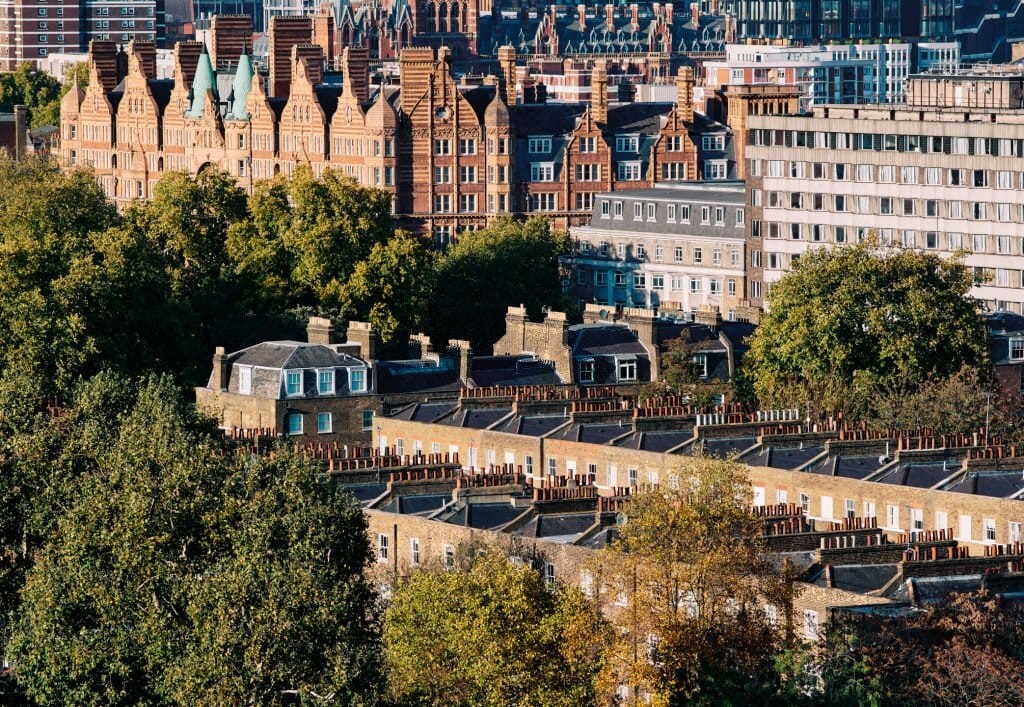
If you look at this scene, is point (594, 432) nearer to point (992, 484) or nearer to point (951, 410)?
point (951, 410)

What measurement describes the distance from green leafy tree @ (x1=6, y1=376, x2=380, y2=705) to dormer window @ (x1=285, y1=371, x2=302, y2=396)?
32.2 m

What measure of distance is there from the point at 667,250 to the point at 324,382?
209 ft

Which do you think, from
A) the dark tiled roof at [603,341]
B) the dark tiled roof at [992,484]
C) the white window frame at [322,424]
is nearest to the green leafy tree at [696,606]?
the dark tiled roof at [992,484]

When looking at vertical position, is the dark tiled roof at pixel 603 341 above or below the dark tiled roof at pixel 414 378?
above

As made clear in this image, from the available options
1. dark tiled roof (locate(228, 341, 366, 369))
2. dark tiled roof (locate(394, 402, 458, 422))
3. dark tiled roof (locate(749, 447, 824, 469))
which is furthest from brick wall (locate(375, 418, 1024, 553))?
dark tiled roof (locate(228, 341, 366, 369))

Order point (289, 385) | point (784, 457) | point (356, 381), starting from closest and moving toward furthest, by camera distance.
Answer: point (784, 457) < point (289, 385) < point (356, 381)

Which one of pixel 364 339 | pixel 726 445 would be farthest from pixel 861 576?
pixel 364 339

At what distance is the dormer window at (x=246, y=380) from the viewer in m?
134

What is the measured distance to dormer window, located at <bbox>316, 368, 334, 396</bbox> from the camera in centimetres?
13264

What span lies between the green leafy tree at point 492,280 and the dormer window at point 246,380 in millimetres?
31111

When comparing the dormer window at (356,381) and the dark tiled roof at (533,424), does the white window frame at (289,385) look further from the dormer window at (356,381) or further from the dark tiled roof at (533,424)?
the dark tiled roof at (533,424)

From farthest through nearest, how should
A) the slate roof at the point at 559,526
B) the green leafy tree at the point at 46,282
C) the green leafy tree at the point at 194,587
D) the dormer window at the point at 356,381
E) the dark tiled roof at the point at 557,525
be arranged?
the green leafy tree at the point at 46,282 < the dormer window at the point at 356,381 < the dark tiled roof at the point at 557,525 < the slate roof at the point at 559,526 < the green leafy tree at the point at 194,587

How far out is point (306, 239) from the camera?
167 metres

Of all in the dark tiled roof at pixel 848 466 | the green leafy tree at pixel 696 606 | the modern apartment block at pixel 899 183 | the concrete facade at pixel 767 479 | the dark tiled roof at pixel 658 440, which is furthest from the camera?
the modern apartment block at pixel 899 183
